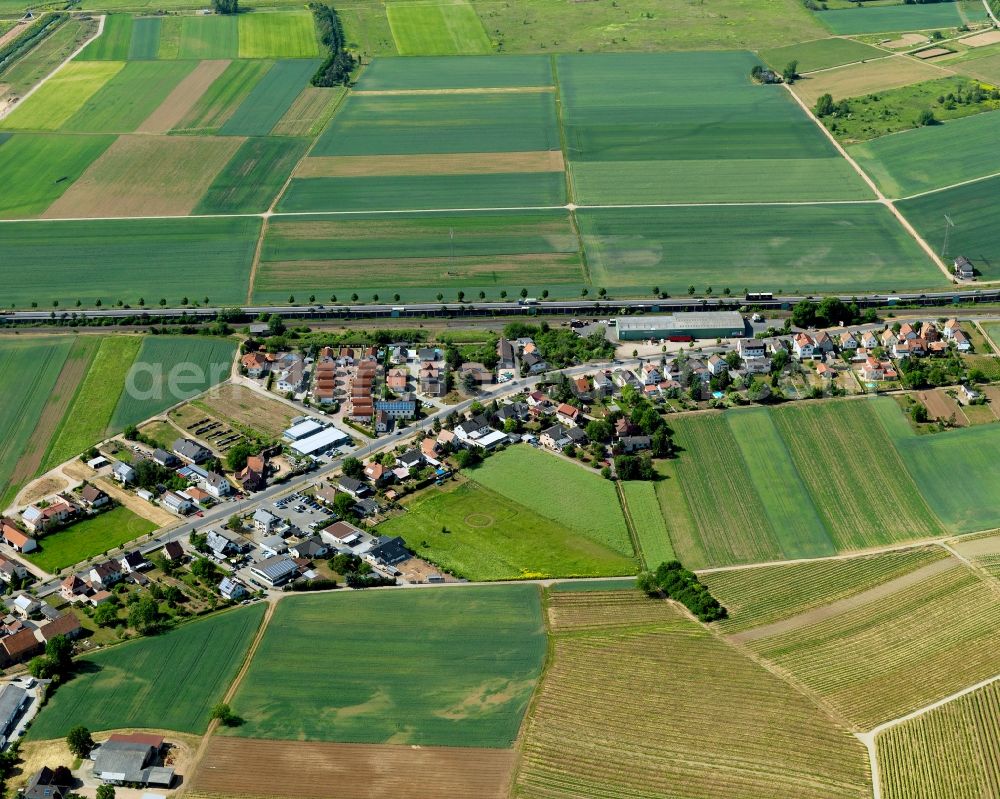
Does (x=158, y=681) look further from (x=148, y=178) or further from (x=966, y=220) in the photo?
(x=966, y=220)

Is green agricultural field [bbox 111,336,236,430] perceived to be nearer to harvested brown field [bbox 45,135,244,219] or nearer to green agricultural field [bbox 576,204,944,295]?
harvested brown field [bbox 45,135,244,219]

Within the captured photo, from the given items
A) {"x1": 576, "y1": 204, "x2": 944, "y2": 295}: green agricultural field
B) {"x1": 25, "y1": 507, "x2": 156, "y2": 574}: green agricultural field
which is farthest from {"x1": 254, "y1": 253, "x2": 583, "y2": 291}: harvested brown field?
{"x1": 25, "y1": 507, "x2": 156, "y2": 574}: green agricultural field

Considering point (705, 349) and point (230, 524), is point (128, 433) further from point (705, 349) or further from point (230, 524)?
point (705, 349)

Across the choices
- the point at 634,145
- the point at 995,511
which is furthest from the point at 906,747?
the point at 634,145

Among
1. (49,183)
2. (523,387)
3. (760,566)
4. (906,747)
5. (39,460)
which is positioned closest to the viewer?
(906,747)

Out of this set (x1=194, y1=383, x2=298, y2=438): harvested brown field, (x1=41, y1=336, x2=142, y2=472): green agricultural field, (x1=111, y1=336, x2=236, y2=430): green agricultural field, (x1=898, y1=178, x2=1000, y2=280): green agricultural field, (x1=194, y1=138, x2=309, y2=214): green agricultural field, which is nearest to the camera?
(x1=41, y1=336, x2=142, y2=472): green agricultural field

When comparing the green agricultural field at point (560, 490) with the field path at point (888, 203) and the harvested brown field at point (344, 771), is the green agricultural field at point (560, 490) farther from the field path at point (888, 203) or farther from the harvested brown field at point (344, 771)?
the field path at point (888, 203)

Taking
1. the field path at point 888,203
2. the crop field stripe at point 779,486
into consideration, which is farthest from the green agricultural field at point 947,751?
the field path at point 888,203
